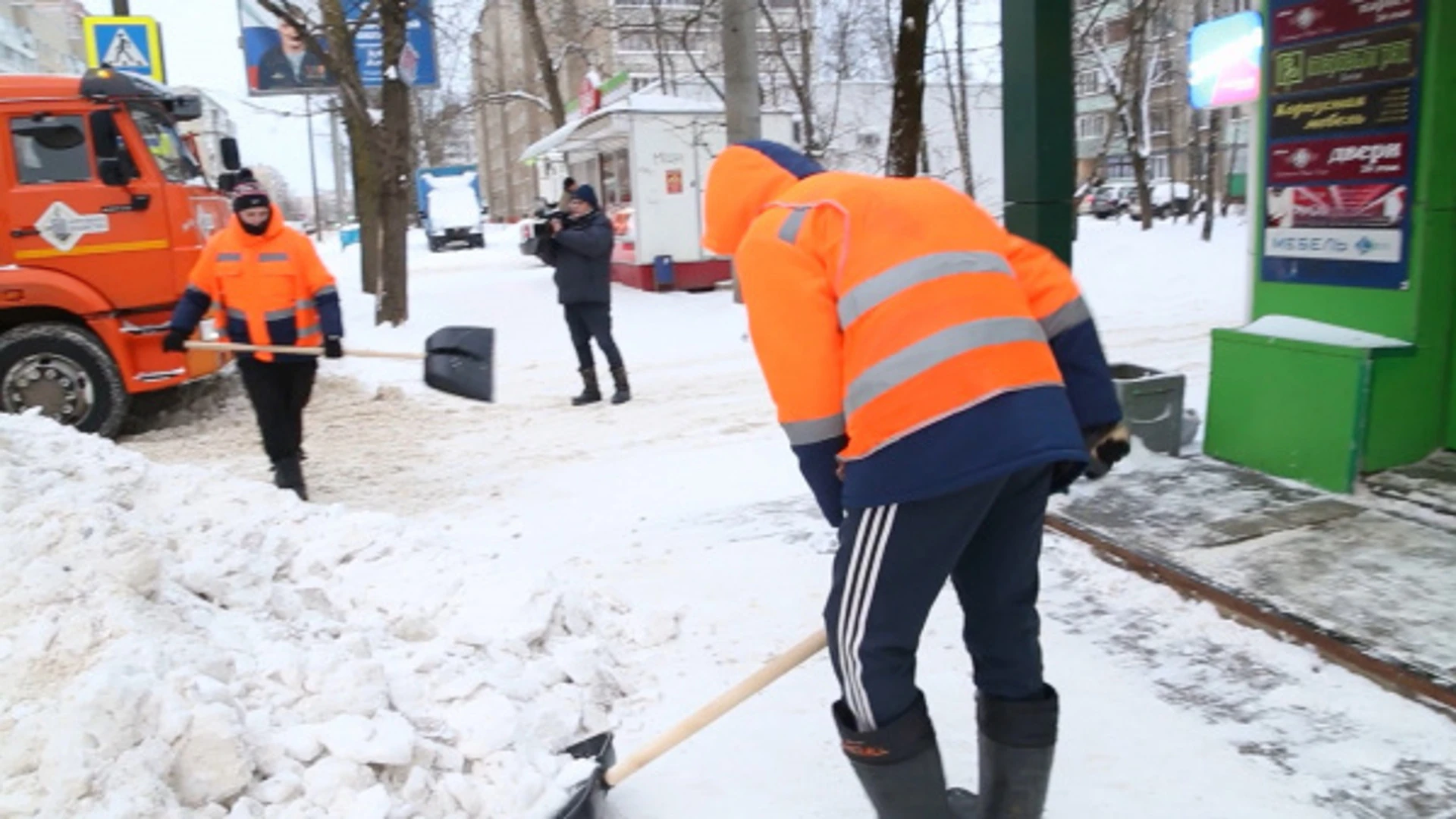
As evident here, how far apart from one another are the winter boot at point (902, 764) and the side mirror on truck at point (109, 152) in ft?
24.9

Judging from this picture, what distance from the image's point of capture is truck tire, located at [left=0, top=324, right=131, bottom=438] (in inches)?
312

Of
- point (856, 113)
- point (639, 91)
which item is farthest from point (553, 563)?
point (856, 113)

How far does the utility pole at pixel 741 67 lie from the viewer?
12734 mm

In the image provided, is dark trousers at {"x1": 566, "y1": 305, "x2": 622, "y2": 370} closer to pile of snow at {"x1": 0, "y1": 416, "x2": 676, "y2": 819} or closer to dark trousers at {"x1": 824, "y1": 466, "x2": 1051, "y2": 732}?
pile of snow at {"x1": 0, "y1": 416, "x2": 676, "y2": 819}

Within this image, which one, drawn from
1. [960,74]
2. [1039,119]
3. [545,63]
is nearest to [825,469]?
[1039,119]

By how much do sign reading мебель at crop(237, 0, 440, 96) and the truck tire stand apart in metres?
6.10

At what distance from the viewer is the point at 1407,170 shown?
475 centimetres

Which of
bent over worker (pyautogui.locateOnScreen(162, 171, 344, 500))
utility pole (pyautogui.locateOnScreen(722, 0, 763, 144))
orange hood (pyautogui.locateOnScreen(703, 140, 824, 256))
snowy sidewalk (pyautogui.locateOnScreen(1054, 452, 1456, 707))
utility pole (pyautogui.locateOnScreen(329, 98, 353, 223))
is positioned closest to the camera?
orange hood (pyautogui.locateOnScreen(703, 140, 824, 256))

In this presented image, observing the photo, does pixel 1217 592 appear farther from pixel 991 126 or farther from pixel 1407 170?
pixel 991 126

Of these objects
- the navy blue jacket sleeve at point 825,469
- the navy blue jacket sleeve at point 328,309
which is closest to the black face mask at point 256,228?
the navy blue jacket sleeve at point 328,309

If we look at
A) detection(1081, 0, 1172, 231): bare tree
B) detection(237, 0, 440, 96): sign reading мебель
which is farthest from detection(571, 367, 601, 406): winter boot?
detection(1081, 0, 1172, 231): bare tree

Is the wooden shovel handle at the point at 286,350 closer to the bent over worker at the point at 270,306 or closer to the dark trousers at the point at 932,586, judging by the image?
the bent over worker at the point at 270,306

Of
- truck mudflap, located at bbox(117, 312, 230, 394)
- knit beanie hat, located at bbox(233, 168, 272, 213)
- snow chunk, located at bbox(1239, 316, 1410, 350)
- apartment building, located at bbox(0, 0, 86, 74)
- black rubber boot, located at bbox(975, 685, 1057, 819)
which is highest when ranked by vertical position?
apartment building, located at bbox(0, 0, 86, 74)

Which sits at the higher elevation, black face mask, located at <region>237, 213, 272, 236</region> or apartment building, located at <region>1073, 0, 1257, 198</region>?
apartment building, located at <region>1073, 0, 1257, 198</region>
